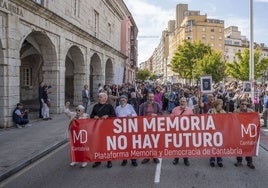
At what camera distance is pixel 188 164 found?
816 cm

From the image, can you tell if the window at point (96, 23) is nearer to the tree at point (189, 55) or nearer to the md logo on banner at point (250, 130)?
the md logo on banner at point (250, 130)

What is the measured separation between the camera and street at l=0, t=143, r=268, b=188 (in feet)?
21.8

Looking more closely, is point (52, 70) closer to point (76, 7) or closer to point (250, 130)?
point (76, 7)

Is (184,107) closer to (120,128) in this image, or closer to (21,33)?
(120,128)

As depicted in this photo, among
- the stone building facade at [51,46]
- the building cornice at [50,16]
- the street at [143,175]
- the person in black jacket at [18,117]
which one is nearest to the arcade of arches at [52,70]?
the stone building facade at [51,46]

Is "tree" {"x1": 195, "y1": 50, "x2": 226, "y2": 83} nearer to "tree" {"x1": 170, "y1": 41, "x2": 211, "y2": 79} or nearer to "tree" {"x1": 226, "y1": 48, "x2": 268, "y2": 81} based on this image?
"tree" {"x1": 226, "y1": 48, "x2": 268, "y2": 81}

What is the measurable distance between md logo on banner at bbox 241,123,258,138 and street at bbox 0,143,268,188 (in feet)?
2.48

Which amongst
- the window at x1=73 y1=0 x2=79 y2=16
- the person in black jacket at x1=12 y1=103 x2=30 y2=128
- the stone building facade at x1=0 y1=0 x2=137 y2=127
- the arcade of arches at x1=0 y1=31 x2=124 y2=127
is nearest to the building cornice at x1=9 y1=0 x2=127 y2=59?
the stone building facade at x1=0 y1=0 x2=137 y2=127

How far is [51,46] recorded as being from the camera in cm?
1848

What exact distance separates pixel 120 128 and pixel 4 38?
7582 millimetres

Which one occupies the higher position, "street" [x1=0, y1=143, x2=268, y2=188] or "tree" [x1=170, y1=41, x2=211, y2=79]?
"tree" [x1=170, y1=41, x2=211, y2=79]

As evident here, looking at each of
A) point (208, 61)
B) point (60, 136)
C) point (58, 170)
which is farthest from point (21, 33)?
point (208, 61)

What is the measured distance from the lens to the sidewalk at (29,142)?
8055 millimetres

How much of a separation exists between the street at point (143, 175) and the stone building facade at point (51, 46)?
6.26 m
